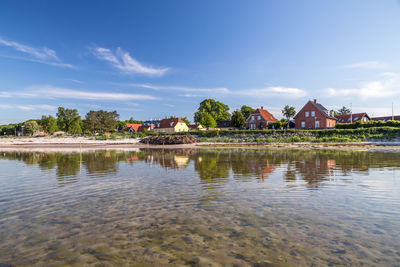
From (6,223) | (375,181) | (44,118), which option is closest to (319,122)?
(375,181)

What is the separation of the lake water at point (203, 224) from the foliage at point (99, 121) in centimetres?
6384

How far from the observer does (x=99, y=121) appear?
Result: 6844 centimetres

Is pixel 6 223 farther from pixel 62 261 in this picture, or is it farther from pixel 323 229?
pixel 323 229

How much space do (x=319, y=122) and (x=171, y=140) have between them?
38544mm

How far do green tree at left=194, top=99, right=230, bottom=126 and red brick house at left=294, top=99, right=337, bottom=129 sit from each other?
34.5m

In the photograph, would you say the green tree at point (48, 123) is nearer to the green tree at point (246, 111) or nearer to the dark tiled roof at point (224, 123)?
the dark tiled roof at point (224, 123)

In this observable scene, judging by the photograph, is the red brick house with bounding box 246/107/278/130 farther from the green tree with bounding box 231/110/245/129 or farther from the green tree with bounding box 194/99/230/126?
the green tree with bounding box 194/99/230/126

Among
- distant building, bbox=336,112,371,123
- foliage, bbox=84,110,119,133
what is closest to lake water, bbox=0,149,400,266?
foliage, bbox=84,110,119,133

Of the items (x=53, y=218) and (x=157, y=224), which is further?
(x=53, y=218)

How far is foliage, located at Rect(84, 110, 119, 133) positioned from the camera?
66875mm

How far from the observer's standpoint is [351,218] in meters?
4.86

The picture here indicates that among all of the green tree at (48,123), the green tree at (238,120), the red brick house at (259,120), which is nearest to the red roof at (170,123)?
the green tree at (238,120)

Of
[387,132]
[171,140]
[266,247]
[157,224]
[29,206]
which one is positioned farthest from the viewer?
[171,140]

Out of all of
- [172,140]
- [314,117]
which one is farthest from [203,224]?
[314,117]
